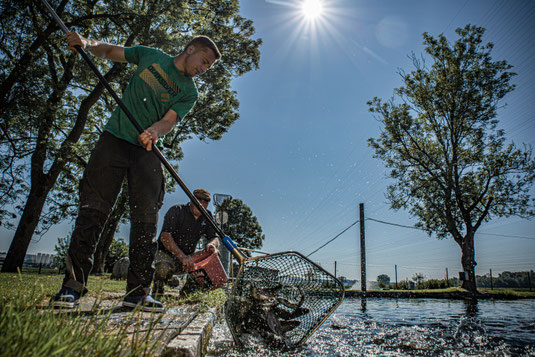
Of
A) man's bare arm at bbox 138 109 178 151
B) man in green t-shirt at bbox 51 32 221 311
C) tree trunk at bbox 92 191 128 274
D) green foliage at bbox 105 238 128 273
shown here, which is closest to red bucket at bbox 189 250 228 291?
man in green t-shirt at bbox 51 32 221 311

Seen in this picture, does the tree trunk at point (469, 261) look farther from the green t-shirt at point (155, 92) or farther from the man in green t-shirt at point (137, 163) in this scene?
the green t-shirt at point (155, 92)

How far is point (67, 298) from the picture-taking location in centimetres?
194

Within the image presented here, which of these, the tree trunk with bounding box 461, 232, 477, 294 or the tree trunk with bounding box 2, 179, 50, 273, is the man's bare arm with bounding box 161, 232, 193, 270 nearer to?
the tree trunk with bounding box 2, 179, 50, 273

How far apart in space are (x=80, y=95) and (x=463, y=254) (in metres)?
23.7

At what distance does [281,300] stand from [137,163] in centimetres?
172

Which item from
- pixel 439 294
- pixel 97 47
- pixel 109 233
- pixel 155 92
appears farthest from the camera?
pixel 109 233

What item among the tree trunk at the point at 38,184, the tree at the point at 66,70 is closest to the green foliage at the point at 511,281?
the tree at the point at 66,70

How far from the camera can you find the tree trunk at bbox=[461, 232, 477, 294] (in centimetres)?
1516

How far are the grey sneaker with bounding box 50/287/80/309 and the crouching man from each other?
1663mm

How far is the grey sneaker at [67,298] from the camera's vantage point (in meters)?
1.84

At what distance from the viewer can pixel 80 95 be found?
1388cm

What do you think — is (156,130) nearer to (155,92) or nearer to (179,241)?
(155,92)

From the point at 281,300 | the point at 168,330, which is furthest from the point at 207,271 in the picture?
the point at 168,330

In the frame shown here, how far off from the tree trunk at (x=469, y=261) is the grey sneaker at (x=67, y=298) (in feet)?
59.2
